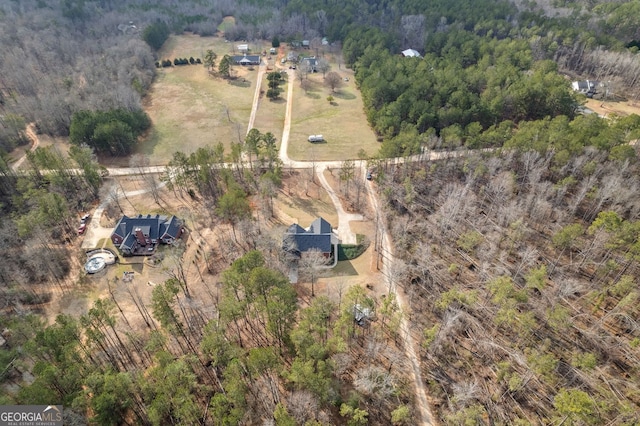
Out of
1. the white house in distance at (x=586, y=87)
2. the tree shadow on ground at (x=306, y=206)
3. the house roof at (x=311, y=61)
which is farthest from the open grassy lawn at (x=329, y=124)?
the white house in distance at (x=586, y=87)

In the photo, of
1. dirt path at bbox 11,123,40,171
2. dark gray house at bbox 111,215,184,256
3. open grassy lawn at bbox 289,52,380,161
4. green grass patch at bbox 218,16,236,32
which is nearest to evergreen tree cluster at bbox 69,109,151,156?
dirt path at bbox 11,123,40,171

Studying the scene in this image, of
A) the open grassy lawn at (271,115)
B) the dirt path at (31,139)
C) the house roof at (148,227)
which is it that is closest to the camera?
the house roof at (148,227)

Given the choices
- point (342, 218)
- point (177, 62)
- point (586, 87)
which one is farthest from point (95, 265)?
point (586, 87)

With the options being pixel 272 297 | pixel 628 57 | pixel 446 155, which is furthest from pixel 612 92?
pixel 272 297

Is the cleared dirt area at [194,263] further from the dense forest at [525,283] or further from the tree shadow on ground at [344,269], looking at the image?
the dense forest at [525,283]

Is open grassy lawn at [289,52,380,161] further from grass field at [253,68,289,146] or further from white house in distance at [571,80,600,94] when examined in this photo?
white house in distance at [571,80,600,94]

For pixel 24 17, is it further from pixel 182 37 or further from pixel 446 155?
pixel 446 155
